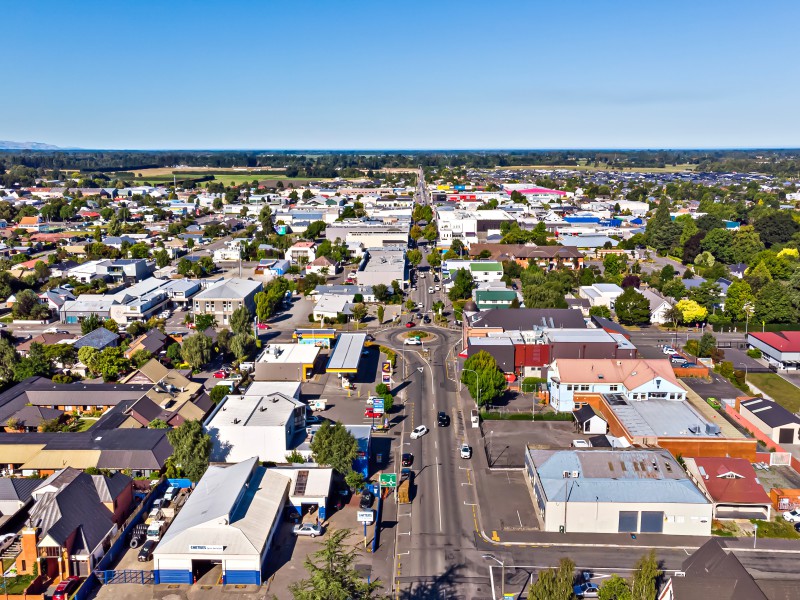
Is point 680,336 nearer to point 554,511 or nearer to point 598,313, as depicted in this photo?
point 598,313

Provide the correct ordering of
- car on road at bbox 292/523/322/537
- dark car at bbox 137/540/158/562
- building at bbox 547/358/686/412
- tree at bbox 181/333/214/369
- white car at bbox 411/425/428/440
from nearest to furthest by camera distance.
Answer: dark car at bbox 137/540/158/562 < car on road at bbox 292/523/322/537 < white car at bbox 411/425/428/440 < building at bbox 547/358/686/412 < tree at bbox 181/333/214/369

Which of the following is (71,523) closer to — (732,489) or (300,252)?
(732,489)

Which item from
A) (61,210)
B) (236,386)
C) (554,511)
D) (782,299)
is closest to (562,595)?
(554,511)

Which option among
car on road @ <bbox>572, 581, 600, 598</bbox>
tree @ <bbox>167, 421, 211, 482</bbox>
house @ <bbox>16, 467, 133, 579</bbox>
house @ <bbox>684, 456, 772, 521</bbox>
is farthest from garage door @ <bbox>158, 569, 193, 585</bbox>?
house @ <bbox>684, 456, 772, 521</bbox>

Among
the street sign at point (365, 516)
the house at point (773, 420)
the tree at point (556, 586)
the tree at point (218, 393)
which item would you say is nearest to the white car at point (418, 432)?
the street sign at point (365, 516)

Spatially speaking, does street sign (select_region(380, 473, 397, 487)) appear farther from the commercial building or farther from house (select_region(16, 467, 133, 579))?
the commercial building

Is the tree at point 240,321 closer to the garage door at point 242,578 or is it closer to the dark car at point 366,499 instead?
the dark car at point 366,499
